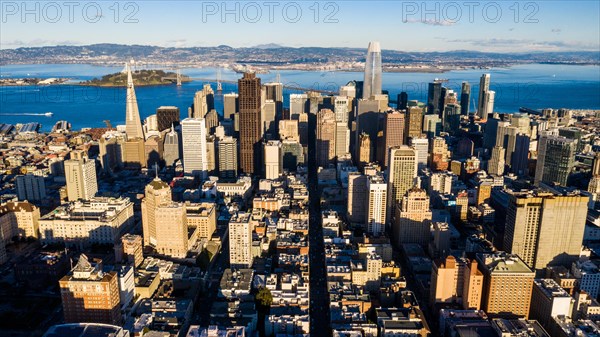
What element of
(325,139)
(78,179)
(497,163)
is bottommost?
(497,163)

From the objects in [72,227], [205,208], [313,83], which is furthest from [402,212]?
[313,83]

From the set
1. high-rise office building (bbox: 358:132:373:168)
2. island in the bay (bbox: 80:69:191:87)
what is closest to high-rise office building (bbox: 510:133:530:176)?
high-rise office building (bbox: 358:132:373:168)

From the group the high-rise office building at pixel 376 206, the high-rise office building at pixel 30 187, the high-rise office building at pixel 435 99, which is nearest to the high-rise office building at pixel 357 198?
the high-rise office building at pixel 376 206

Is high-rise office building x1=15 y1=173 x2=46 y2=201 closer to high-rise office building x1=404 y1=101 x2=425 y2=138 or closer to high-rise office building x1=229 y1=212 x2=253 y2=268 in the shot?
high-rise office building x1=229 y1=212 x2=253 y2=268

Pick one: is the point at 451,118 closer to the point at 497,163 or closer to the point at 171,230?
the point at 497,163

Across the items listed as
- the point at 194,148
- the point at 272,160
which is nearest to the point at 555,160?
the point at 272,160

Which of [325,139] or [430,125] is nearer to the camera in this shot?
[325,139]

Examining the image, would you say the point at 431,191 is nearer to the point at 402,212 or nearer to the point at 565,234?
the point at 402,212
